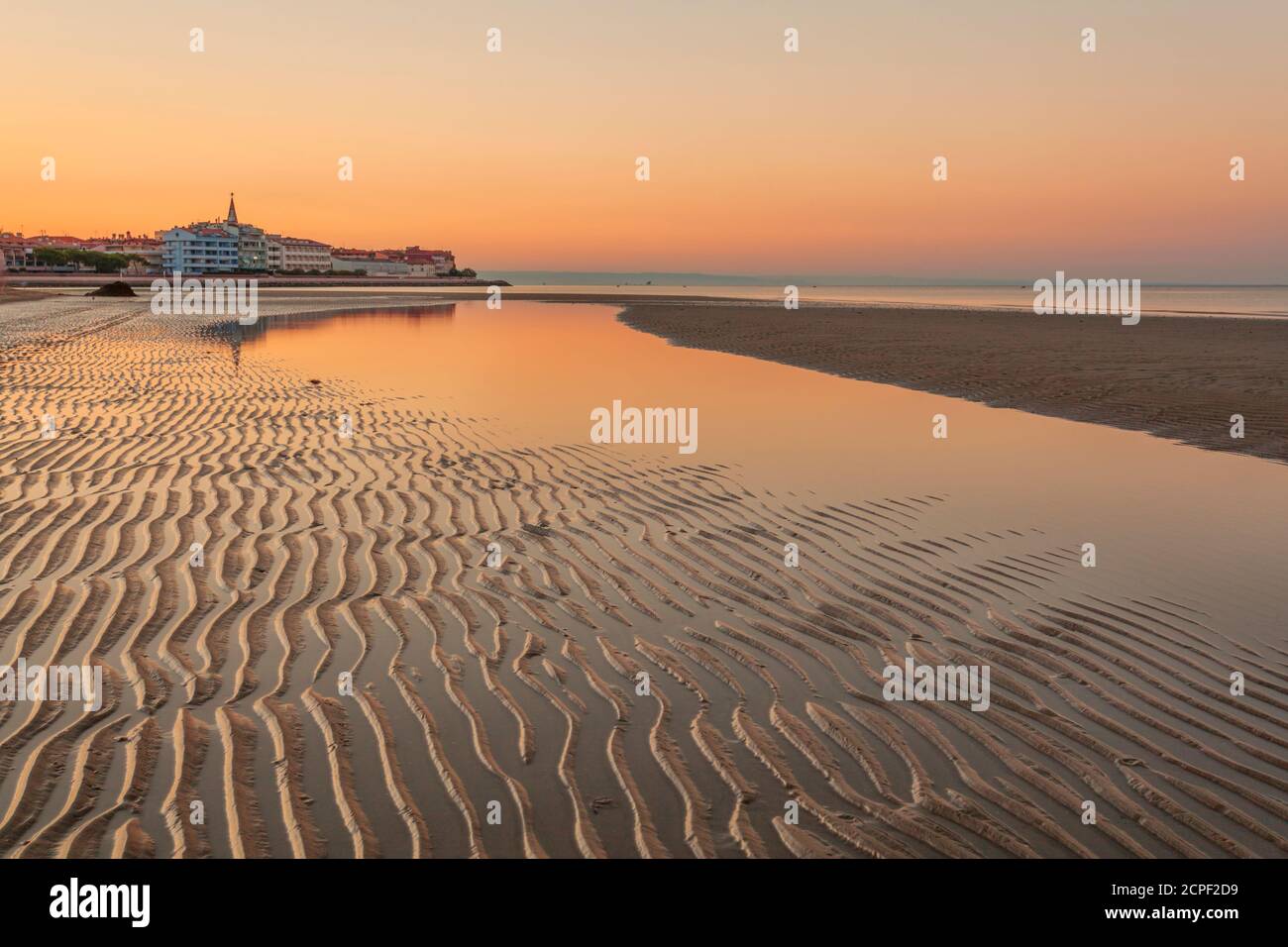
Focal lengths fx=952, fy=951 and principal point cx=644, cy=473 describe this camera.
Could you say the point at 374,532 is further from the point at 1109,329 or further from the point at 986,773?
the point at 1109,329

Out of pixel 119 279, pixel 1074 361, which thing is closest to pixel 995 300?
pixel 1074 361

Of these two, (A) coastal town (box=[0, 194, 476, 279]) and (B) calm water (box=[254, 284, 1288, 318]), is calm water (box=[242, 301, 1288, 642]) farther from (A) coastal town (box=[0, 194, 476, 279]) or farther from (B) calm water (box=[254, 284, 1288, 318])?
(A) coastal town (box=[0, 194, 476, 279])

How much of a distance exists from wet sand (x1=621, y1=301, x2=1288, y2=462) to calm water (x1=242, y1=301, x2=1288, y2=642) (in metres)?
1.43

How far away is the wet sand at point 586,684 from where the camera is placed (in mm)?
4039

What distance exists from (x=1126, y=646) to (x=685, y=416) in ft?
33.9

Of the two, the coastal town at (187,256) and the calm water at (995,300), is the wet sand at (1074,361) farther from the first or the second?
the coastal town at (187,256)

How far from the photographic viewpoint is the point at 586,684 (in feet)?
18.0

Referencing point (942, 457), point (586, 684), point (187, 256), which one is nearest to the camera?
point (586, 684)

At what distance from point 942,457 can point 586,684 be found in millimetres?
8452

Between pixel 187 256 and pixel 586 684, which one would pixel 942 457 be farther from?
pixel 187 256

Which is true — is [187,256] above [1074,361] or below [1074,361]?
above

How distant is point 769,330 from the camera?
38406 millimetres

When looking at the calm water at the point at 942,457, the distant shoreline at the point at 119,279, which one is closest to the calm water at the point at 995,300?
the distant shoreline at the point at 119,279

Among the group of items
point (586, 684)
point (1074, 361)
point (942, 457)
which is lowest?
point (586, 684)
